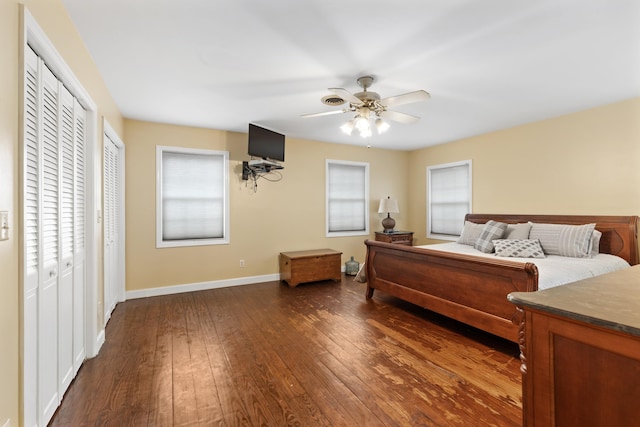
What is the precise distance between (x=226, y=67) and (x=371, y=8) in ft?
4.52

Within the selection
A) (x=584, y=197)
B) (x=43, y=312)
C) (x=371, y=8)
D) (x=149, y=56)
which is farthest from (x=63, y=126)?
(x=584, y=197)

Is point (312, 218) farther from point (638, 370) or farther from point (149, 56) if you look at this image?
point (638, 370)

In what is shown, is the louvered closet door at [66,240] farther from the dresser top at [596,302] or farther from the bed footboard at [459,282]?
the bed footboard at [459,282]

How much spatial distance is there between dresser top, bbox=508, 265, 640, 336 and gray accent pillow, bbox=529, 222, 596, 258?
2.36 metres

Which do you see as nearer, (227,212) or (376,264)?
(376,264)

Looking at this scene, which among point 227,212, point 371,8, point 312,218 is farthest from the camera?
point 312,218

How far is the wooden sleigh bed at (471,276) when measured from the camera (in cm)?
254

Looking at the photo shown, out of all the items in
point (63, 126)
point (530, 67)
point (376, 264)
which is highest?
point (530, 67)

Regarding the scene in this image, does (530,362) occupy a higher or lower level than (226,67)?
lower

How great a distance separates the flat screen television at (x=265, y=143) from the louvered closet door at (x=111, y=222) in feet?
5.25

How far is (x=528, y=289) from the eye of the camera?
7.84 ft

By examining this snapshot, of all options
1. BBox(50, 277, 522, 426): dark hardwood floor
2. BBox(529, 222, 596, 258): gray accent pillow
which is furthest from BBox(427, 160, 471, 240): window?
BBox(50, 277, 522, 426): dark hardwood floor

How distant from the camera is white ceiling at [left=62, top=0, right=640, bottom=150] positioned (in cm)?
189

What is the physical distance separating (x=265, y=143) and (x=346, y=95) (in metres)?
2.05
